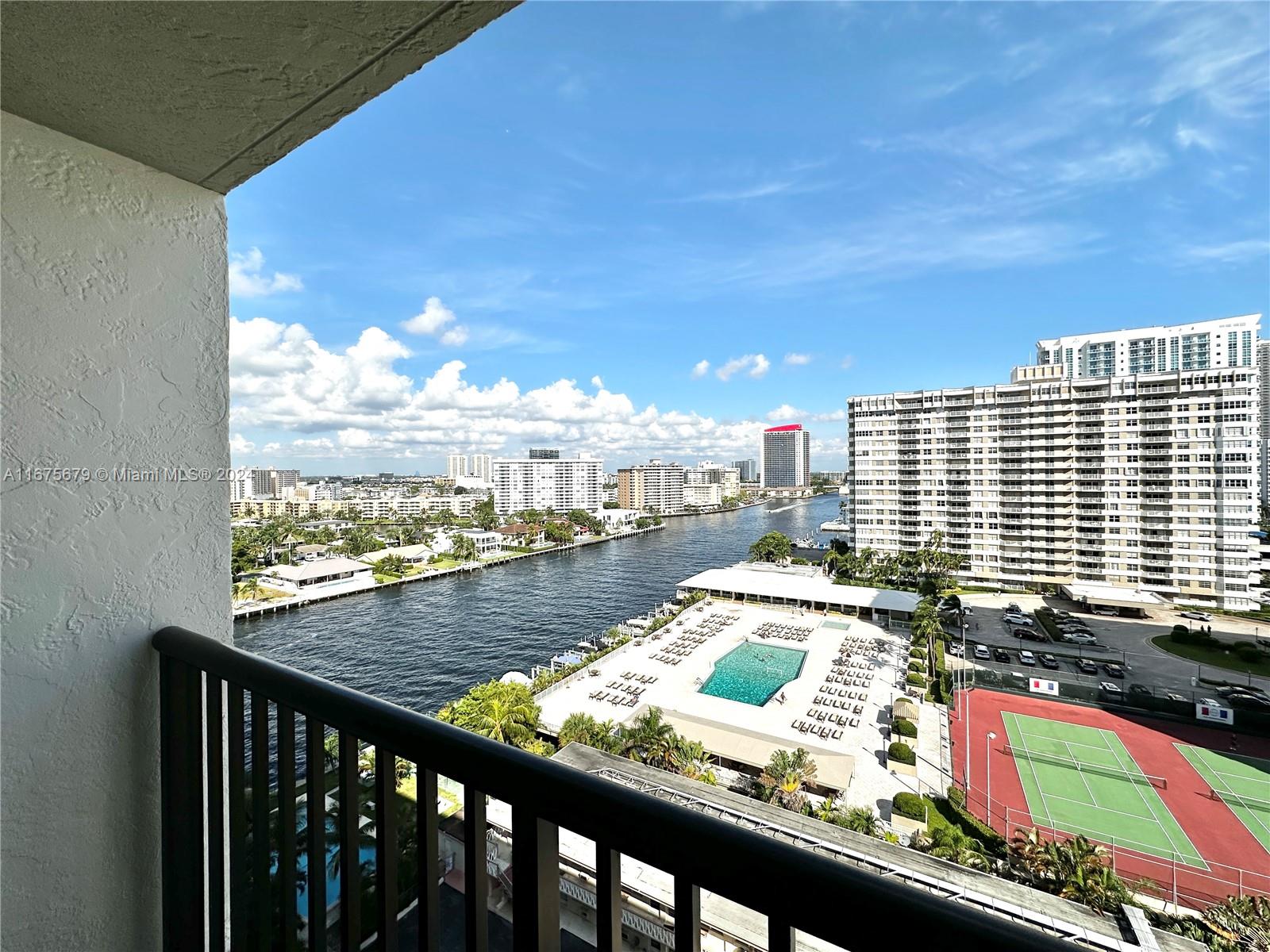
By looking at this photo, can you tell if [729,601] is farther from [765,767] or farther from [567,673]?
[765,767]

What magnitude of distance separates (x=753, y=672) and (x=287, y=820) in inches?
506

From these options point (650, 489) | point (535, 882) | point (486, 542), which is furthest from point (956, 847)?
point (650, 489)

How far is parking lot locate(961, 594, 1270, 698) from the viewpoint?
12383 millimetres

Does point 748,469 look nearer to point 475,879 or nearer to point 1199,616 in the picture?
point 1199,616

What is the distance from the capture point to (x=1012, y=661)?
1337cm

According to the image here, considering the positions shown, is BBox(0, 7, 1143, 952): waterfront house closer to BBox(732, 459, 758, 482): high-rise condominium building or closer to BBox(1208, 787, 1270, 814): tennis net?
BBox(1208, 787, 1270, 814): tennis net

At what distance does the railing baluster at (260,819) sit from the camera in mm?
725

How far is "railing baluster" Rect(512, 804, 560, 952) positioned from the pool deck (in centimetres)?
855

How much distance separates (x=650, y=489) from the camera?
5419cm

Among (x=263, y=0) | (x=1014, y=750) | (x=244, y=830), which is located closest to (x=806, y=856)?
(x=263, y=0)

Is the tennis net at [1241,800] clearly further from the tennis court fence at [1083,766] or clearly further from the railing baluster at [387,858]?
the railing baluster at [387,858]

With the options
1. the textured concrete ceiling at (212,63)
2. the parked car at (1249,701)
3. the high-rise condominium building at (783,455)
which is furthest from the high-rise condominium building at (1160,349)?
the high-rise condominium building at (783,455)

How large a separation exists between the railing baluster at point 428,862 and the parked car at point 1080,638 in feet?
61.0

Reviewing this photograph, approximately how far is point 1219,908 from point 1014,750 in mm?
3731
